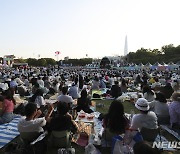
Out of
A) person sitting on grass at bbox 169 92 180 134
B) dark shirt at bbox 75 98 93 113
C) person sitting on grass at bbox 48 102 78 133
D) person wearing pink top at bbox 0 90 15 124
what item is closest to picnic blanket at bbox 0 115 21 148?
person wearing pink top at bbox 0 90 15 124

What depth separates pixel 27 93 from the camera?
12.8 m

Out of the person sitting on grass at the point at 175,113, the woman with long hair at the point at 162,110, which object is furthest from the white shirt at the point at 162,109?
the person sitting on grass at the point at 175,113

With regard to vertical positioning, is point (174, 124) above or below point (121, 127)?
below

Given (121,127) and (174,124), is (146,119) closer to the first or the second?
(121,127)

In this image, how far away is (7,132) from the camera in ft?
20.3

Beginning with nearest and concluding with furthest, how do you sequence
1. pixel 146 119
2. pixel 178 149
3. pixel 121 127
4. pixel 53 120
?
1. pixel 121 127
2. pixel 53 120
3. pixel 146 119
4. pixel 178 149

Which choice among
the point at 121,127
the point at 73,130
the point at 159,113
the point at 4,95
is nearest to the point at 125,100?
the point at 159,113

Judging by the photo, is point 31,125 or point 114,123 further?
point 31,125

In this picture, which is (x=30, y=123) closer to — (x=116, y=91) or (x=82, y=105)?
(x=82, y=105)

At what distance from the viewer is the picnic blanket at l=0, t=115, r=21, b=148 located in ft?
18.5

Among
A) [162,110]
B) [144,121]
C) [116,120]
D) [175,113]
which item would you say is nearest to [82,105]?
[162,110]

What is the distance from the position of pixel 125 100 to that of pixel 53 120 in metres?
7.39

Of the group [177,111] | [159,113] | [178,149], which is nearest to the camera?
[178,149]

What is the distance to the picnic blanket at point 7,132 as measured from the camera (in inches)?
223
